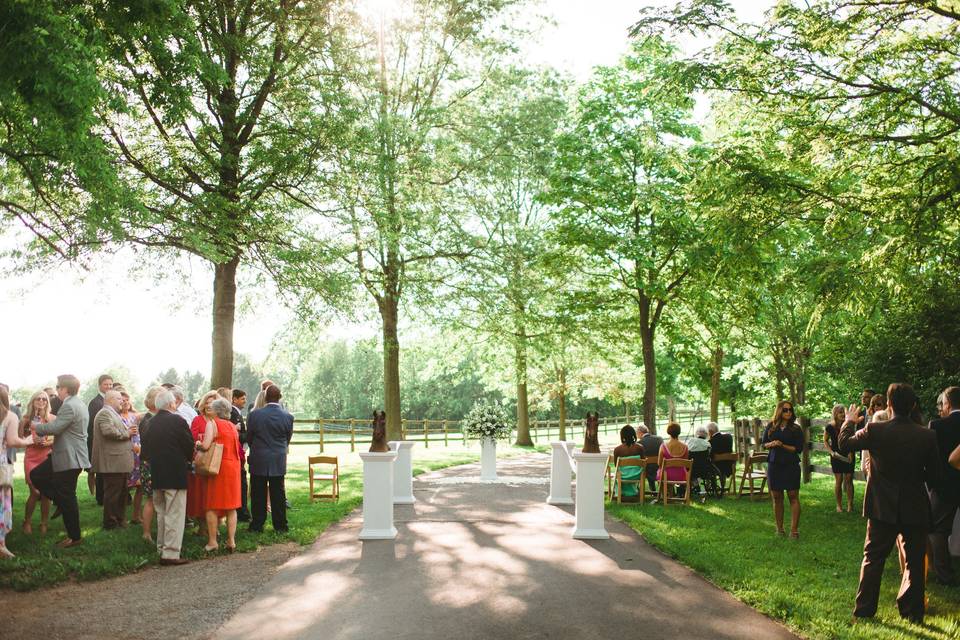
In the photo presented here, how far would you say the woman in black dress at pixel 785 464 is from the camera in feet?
33.0

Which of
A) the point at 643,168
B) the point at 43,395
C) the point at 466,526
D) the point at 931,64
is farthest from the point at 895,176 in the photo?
the point at 43,395

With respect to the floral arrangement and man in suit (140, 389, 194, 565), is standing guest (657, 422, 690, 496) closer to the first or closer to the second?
the floral arrangement

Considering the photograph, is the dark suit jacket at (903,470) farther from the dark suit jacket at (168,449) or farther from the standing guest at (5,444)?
the standing guest at (5,444)

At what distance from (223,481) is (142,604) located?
8.49 ft

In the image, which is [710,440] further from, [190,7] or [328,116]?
[190,7]

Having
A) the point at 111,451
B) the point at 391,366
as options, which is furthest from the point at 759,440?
the point at 111,451

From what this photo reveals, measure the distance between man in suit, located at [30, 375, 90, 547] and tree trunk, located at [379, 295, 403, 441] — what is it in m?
13.0

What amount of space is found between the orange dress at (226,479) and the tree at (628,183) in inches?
464

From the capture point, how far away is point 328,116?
15.8 metres

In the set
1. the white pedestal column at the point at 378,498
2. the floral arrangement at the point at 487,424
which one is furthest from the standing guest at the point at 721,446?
the white pedestal column at the point at 378,498

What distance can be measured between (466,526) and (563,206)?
13.1 meters

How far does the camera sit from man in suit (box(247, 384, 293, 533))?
34.7ft

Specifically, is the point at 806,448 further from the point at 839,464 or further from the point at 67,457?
the point at 67,457

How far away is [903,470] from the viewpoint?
6488mm
